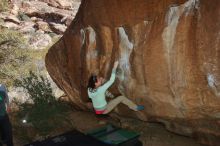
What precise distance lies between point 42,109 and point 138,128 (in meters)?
2.20

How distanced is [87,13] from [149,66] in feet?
5.61

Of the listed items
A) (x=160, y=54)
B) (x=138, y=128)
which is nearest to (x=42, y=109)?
(x=138, y=128)

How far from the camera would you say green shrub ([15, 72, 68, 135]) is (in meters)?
8.36

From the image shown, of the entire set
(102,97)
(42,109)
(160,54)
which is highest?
(160,54)

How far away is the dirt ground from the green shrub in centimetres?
22

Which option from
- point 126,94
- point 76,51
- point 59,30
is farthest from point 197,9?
point 59,30

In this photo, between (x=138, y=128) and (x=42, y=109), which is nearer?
(x=138, y=128)

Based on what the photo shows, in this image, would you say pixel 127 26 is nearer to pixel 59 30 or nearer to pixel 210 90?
pixel 210 90

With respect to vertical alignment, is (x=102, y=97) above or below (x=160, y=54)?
below

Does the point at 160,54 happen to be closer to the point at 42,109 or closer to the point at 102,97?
the point at 102,97

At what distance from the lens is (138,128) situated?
8047 mm

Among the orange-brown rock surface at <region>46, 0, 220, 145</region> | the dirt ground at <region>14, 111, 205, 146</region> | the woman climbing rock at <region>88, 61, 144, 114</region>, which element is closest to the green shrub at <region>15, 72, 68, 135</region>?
the dirt ground at <region>14, 111, 205, 146</region>

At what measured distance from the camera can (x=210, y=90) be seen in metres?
5.52

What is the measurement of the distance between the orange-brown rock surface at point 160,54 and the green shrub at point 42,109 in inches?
47.6
